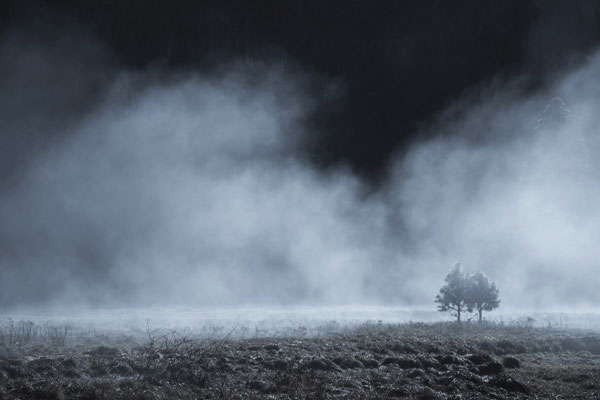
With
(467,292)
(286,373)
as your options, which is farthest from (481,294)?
(286,373)

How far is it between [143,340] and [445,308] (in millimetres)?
51598

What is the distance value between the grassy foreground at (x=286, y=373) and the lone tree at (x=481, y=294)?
142 ft

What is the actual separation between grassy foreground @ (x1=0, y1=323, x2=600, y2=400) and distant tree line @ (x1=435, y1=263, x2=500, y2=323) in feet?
142

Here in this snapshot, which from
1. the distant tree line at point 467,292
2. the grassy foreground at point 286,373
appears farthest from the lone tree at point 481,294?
the grassy foreground at point 286,373

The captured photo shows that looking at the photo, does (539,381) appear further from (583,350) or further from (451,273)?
(451,273)

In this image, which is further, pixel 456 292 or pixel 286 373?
pixel 456 292

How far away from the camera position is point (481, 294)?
7288 cm

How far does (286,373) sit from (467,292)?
57.5 meters

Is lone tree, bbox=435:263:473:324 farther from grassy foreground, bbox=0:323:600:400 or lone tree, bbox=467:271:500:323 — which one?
grassy foreground, bbox=0:323:600:400

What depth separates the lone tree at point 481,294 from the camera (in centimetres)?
7281

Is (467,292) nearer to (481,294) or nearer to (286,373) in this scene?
(481,294)

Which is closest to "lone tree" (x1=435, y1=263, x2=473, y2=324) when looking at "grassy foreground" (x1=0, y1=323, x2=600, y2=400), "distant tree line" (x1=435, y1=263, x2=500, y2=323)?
"distant tree line" (x1=435, y1=263, x2=500, y2=323)

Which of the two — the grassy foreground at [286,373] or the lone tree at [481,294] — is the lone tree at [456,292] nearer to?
the lone tree at [481,294]

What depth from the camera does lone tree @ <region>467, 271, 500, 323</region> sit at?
72812 mm
